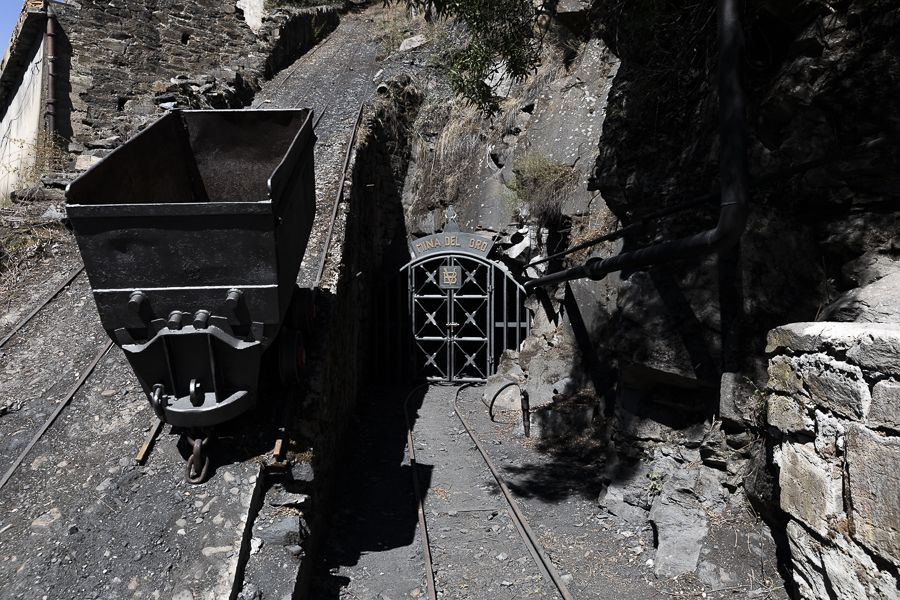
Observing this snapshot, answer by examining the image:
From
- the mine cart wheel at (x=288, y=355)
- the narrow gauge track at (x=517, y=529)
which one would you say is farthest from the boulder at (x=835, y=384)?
the mine cart wheel at (x=288, y=355)

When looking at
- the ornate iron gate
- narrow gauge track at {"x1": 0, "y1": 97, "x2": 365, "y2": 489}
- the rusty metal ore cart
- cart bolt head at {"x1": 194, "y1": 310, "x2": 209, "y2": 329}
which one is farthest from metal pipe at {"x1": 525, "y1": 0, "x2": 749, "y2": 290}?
the ornate iron gate

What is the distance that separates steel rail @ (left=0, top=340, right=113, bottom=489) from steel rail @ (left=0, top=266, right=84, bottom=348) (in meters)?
0.90

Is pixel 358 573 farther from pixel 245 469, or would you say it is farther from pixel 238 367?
pixel 238 367

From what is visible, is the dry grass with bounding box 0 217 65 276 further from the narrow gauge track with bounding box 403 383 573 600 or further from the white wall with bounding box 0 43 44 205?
the narrow gauge track with bounding box 403 383 573 600

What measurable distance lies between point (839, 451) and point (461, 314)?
12005 millimetres

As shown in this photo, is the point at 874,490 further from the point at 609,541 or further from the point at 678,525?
the point at 609,541

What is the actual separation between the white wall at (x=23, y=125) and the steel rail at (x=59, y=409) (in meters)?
7.13

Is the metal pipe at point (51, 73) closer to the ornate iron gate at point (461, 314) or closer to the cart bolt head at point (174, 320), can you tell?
the ornate iron gate at point (461, 314)

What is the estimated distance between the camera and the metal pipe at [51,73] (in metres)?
12.7

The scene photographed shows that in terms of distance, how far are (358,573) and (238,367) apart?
6.93 ft

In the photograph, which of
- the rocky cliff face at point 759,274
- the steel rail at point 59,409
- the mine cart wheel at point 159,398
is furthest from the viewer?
the steel rail at point 59,409

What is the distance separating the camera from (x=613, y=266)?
18.4 feet

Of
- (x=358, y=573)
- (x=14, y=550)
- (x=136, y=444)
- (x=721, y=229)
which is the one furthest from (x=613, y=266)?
(x=14, y=550)

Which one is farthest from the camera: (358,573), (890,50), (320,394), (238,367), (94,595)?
(320,394)
